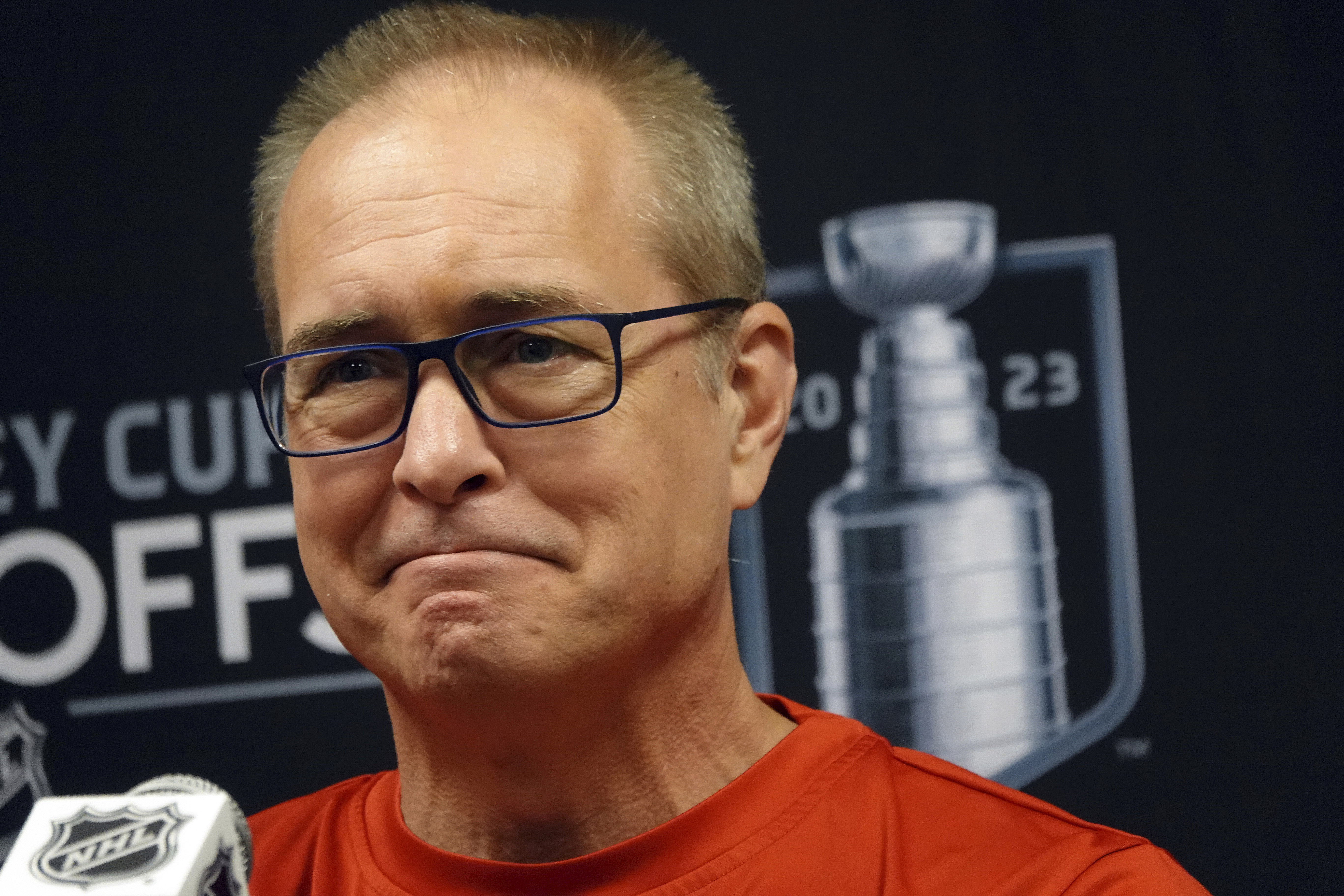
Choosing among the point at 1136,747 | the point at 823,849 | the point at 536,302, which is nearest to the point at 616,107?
the point at 536,302

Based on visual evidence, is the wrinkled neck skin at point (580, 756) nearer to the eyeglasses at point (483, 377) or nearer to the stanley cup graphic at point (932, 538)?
the eyeglasses at point (483, 377)

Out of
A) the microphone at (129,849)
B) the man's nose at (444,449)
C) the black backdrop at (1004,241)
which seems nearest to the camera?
the microphone at (129,849)

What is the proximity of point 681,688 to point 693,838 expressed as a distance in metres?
0.14

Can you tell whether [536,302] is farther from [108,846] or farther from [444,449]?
[108,846]

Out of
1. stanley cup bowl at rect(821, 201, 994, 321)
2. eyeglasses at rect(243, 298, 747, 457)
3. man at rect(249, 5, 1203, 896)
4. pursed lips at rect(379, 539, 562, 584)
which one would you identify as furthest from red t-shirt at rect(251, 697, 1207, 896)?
stanley cup bowl at rect(821, 201, 994, 321)

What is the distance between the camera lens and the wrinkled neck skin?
1079 millimetres

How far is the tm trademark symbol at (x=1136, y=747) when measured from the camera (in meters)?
1.82

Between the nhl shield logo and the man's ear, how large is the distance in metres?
0.65

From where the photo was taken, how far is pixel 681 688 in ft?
3.84

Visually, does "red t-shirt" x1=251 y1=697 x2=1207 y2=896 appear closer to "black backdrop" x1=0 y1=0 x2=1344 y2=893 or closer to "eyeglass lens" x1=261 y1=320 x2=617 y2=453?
"eyeglass lens" x1=261 y1=320 x2=617 y2=453

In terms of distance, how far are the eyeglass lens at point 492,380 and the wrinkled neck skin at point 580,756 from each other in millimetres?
233

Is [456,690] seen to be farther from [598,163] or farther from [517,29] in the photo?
[517,29]

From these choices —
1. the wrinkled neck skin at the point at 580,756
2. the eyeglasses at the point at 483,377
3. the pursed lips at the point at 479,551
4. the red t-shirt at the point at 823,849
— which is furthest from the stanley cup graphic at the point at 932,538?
the pursed lips at the point at 479,551

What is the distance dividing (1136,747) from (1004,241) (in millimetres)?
790
